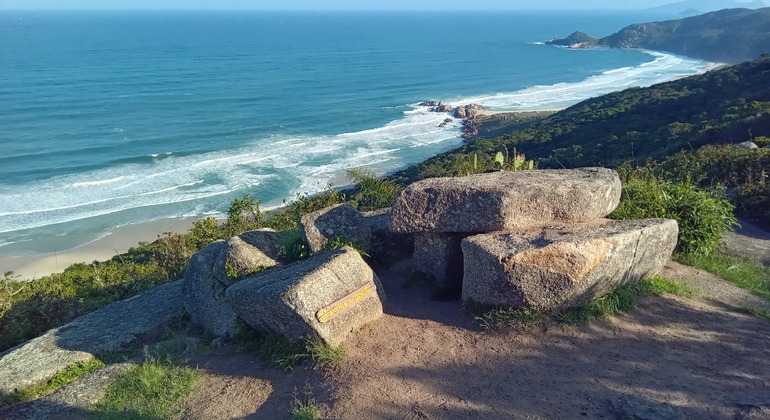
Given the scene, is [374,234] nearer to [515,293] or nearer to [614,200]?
[515,293]

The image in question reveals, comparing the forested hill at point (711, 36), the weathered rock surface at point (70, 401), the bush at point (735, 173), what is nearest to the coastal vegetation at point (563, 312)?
the weathered rock surface at point (70, 401)

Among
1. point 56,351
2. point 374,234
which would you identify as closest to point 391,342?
point 374,234

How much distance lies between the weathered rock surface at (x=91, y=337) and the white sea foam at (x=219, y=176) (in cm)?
2226

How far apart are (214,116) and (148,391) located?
1928 inches

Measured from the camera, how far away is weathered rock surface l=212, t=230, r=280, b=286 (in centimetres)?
881

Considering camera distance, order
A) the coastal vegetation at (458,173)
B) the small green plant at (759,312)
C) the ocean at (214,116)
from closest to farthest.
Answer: the small green plant at (759,312), the coastal vegetation at (458,173), the ocean at (214,116)

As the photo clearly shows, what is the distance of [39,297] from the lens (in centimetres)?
1189

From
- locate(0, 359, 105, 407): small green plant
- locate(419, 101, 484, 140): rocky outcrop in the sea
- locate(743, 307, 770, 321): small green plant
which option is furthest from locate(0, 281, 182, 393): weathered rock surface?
locate(419, 101, 484, 140): rocky outcrop in the sea

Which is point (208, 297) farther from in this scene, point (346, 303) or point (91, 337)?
point (346, 303)

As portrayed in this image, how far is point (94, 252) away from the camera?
2712 centimetres

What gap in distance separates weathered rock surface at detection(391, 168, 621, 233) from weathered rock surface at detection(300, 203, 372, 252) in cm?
92

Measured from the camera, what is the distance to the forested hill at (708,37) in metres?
105

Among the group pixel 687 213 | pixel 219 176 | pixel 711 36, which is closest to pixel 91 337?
pixel 687 213

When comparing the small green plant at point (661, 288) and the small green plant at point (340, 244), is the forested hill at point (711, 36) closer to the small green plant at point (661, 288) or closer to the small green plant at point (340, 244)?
the small green plant at point (661, 288)
